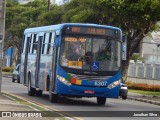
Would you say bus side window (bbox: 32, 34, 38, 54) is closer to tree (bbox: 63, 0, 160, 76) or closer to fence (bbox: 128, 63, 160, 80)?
tree (bbox: 63, 0, 160, 76)

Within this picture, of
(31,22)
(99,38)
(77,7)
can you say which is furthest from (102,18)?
(31,22)

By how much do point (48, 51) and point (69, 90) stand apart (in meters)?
2.73

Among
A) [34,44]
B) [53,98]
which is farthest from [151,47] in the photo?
[53,98]

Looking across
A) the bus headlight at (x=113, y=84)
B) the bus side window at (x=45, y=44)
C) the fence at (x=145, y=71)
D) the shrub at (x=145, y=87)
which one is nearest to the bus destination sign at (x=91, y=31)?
the bus headlight at (x=113, y=84)

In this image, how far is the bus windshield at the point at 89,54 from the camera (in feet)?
70.1

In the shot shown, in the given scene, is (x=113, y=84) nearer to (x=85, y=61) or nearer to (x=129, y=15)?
(x=85, y=61)


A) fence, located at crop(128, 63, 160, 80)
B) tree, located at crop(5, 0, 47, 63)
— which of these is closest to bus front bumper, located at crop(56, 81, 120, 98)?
fence, located at crop(128, 63, 160, 80)

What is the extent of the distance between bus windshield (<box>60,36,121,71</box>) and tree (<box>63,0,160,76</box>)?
12958mm

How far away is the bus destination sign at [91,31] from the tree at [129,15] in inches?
494

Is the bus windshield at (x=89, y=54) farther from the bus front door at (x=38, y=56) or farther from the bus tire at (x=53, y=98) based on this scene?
the bus front door at (x=38, y=56)

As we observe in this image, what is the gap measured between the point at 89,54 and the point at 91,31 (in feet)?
3.27

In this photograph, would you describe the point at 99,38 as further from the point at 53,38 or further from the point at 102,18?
the point at 102,18

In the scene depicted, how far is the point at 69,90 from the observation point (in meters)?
21.3

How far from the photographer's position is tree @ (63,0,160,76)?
113 feet
